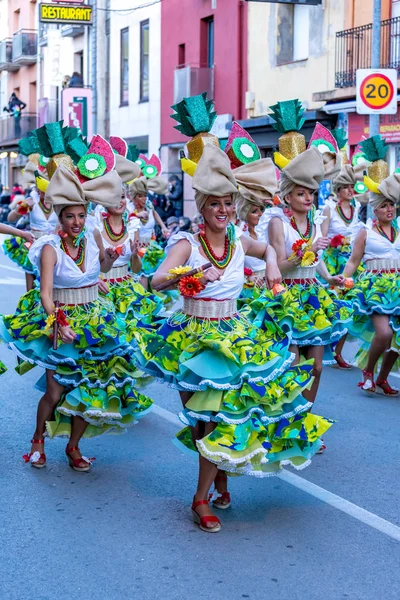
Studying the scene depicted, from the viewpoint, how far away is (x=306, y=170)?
294 inches

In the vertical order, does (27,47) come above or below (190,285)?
above

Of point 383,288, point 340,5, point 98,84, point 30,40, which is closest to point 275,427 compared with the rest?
point 383,288

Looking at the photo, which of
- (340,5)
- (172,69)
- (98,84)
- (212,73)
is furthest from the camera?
(98,84)

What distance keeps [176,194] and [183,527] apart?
22.6 metres

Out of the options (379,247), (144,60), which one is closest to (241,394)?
(379,247)

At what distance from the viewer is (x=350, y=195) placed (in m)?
12.2

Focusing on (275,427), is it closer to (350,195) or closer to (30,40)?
(350,195)

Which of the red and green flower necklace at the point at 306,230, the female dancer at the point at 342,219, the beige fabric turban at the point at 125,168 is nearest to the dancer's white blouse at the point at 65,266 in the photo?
the red and green flower necklace at the point at 306,230

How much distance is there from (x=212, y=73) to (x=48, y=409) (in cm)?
2370

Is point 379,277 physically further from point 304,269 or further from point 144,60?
point 144,60

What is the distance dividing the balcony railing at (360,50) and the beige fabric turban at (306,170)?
14.2 m

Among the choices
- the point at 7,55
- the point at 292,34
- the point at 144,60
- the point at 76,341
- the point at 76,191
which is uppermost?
the point at 7,55

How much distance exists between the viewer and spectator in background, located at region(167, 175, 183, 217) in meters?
28.0

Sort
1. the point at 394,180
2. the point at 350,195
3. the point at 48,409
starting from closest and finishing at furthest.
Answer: the point at 48,409 → the point at 394,180 → the point at 350,195
